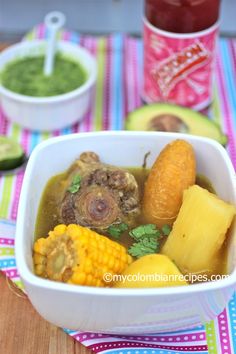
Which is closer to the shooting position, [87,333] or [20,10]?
[87,333]

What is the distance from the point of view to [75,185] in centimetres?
70

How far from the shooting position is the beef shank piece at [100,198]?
671 mm

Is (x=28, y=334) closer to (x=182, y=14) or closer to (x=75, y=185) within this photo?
(x=75, y=185)

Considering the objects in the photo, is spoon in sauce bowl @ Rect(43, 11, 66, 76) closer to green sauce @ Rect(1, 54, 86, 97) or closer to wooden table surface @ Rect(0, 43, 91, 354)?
green sauce @ Rect(1, 54, 86, 97)

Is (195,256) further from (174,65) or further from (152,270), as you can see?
(174,65)

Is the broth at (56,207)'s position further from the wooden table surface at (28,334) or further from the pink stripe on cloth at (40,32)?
the pink stripe on cloth at (40,32)

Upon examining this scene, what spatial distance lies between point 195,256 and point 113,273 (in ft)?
0.30

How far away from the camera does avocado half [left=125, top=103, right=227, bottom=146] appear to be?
92 cm

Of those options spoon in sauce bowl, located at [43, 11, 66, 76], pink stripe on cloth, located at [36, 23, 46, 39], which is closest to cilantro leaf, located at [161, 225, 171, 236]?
spoon in sauce bowl, located at [43, 11, 66, 76]

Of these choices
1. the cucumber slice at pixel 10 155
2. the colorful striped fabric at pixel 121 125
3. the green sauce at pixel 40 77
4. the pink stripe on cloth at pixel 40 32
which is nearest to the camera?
A: the colorful striped fabric at pixel 121 125

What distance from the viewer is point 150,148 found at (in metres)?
0.74

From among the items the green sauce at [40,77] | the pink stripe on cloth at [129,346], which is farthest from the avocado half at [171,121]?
the pink stripe on cloth at [129,346]

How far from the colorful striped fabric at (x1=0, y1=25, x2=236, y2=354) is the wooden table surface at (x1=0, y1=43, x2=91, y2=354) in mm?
18

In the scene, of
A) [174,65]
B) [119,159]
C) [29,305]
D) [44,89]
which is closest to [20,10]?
[44,89]
